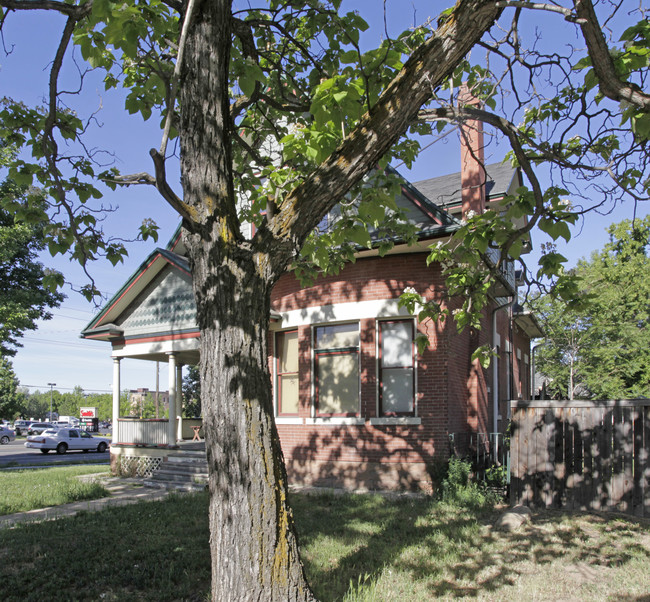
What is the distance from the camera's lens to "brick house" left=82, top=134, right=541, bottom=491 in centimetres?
1145

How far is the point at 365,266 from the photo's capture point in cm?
1234

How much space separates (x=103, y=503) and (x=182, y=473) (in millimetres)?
2883

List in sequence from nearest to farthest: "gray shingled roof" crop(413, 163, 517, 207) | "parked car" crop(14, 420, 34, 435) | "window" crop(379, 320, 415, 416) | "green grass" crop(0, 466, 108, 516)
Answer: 1. "green grass" crop(0, 466, 108, 516)
2. "window" crop(379, 320, 415, 416)
3. "gray shingled roof" crop(413, 163, 517, 207)
4. "parked car" crop(14, 420, 34, 435)

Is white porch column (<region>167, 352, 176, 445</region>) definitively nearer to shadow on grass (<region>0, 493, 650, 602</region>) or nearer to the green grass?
the green grass

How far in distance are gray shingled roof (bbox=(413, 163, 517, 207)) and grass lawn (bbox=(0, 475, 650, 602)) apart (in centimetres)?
774

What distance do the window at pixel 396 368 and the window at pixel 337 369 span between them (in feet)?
2.09

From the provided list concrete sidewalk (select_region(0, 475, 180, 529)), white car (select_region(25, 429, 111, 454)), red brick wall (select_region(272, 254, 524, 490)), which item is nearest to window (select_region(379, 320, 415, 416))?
red brick wall (select_region(272, 254, 524, 490))

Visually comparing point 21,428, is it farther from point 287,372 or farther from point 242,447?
point 242,447

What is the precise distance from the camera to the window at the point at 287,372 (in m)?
13.6

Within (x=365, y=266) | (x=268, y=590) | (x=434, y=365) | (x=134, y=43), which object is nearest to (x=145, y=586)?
(x=268, y=590)

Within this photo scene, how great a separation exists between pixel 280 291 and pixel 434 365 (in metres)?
4.38

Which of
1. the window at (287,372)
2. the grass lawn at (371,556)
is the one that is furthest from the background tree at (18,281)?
the grass lawn at (371,556)

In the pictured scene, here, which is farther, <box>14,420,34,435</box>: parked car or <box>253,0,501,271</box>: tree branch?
<box>14,420,34,435</box>: parked car

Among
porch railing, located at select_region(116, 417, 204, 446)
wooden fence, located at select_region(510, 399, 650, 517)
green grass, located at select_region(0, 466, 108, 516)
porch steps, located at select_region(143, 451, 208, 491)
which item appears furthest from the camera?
porch railing, located at select_region(116, 417, 204, 446)
